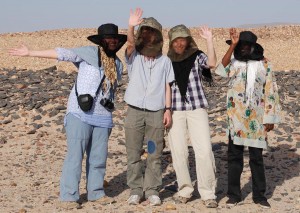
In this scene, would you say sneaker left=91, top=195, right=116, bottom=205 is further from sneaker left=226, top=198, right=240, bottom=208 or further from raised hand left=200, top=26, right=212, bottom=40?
raised hand left=200, top=26, right=212, bottom=40

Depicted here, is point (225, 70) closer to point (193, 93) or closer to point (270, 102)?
point (193, 93)

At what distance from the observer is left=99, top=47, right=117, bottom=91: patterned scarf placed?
19.9 ft

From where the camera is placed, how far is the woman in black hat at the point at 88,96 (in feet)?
19.7

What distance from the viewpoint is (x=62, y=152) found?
889 centimetres

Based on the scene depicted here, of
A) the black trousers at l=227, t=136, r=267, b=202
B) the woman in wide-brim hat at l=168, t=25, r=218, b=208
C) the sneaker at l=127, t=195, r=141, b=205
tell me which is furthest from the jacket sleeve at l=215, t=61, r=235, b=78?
the sneaker at l=127, t=195, r=141, b=205

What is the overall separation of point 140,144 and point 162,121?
13.7 inches

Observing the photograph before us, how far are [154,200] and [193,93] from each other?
3.97 feet

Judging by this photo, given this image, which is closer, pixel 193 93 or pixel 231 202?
pixel 193 93

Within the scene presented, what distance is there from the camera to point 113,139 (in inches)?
378

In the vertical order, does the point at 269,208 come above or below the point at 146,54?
below

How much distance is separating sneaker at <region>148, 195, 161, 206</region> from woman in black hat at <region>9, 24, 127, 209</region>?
0.72 metres

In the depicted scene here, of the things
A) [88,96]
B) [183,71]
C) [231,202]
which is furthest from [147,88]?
[231,202]

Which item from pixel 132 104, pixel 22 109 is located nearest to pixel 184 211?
pixel 132 104

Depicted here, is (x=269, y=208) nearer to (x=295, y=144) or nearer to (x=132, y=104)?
(x=132, y=104)
